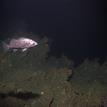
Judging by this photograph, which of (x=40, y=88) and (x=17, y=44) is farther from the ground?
(x=17, y=44)

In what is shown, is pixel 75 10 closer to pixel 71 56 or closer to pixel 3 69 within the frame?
pixel 71 56

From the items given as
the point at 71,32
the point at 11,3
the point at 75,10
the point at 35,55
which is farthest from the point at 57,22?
the point at 35,55

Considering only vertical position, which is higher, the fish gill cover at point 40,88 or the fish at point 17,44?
the fish at point 17,44

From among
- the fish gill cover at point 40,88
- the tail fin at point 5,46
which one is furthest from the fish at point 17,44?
the fish gill cover at point 40,88

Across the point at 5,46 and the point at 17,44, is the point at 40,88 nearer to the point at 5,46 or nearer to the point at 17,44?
the point at 17,44

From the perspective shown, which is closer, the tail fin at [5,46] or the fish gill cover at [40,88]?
the fish gill cover at [40,88]

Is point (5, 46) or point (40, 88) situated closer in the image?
point (40, 88)

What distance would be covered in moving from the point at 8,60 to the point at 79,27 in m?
20.0

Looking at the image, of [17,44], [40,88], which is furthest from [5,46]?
[40,88]

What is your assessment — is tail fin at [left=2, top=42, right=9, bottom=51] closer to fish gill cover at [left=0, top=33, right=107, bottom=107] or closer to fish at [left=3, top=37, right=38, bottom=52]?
fish at [left=3, top=37, right=38, bottom=52]

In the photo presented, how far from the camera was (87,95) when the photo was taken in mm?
4906

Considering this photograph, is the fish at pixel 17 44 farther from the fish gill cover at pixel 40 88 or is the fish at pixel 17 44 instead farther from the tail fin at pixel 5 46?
the fish gill cover at pixel 40 88

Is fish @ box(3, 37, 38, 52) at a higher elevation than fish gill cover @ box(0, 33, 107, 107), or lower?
higher

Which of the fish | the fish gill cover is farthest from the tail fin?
the fish gill cover
